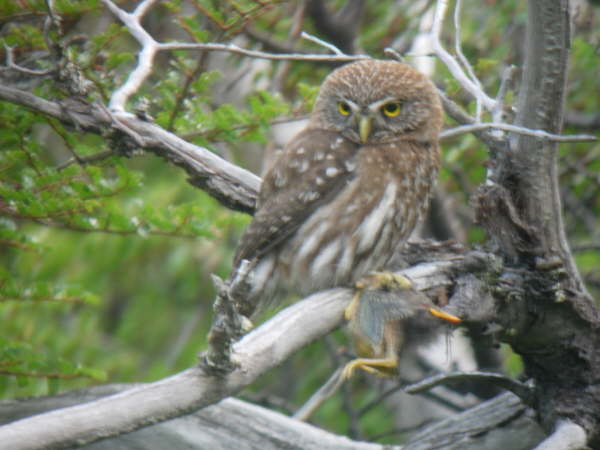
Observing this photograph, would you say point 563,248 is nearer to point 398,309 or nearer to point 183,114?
point 398,309

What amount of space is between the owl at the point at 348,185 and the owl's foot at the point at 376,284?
8cm

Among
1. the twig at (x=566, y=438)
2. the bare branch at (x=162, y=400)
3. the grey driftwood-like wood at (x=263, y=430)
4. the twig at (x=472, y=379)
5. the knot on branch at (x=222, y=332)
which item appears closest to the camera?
the bare branch at (x=162, y=400)

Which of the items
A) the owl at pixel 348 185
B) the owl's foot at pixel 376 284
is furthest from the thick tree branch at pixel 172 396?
the owl at pixel 348 185

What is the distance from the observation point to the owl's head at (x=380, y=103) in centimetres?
339

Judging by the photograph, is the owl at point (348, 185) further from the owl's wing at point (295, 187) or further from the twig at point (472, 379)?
the twig at point (472, 379)

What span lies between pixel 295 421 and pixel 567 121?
2370 millimetres

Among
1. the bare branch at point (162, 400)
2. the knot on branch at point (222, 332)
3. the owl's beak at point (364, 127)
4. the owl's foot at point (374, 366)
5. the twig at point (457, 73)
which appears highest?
the twig at point (457, 73)

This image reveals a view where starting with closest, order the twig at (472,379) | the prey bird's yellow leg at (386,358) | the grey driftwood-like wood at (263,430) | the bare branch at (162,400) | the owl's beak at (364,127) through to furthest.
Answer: the bare branch at (162,400)
the twig at (472,379)
the prey bird's yellow leg at (386,358)
the grey driftwood-like wood at (263,430)
the owl's beak at (364,127)

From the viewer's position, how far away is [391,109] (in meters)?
3.44

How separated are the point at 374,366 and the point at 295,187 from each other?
2.67 ft

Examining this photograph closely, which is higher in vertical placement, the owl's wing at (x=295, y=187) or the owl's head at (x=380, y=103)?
the owl's head at (x=380, y=103)

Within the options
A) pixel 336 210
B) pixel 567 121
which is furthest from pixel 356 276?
pixel 567 121

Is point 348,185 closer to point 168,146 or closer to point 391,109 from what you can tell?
point 391,109

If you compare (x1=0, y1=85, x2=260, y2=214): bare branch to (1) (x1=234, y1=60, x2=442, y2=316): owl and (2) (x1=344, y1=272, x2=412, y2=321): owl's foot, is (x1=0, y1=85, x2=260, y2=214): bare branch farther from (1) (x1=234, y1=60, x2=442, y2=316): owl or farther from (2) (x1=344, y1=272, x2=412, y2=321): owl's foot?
(2) (x1=344, y1=272, x2=412, y2=321): owl's foot
